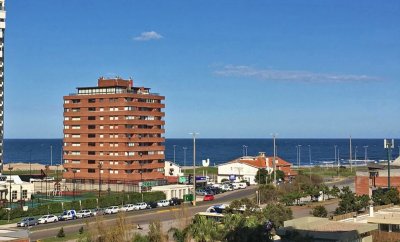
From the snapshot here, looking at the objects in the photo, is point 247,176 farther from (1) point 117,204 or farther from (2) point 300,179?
(1) point 117,204

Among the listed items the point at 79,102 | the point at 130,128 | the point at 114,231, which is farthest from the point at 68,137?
the point at 114,231

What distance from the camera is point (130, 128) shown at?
128m

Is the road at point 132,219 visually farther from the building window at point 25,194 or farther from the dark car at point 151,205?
the building window at point 25,194

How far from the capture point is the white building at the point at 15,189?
347 feet

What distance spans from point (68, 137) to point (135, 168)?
20.2m

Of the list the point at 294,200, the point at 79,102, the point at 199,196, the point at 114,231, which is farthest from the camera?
the point at 79,102

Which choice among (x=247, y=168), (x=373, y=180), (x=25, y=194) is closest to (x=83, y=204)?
(x=25, y=194)

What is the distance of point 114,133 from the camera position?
425 feet

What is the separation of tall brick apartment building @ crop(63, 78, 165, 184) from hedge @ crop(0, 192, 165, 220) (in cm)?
2248

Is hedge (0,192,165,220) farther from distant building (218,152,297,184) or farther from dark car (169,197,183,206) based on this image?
distant building (218,152,297,184)

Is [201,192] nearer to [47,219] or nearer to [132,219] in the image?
[132,219]

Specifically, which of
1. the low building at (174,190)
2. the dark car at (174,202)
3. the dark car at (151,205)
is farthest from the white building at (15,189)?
the dark car at (174,202)

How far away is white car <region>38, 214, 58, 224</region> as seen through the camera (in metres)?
79.0

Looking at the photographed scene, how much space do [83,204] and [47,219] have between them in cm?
1239
